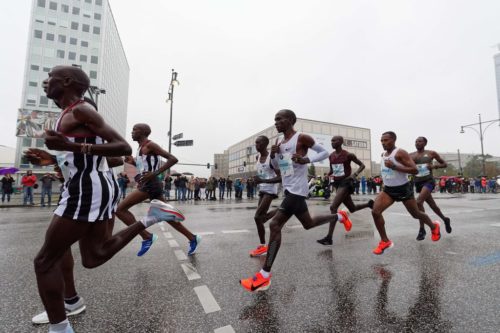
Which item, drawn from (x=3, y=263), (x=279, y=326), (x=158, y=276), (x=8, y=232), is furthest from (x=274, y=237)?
(x=8, y=232)

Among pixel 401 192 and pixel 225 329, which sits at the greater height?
pixel 401 192

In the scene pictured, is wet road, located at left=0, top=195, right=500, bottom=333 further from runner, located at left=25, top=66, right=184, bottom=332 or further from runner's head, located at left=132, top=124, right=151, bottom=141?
runner's head, located at left=132, top=124, right=151, bottom=141

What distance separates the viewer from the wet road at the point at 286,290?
1.95 meters

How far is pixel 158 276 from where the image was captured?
2.99 meters

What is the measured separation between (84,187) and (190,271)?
5.85 ft

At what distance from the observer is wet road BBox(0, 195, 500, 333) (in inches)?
76.7

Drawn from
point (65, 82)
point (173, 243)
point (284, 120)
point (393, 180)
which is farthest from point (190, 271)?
point (393, 180)

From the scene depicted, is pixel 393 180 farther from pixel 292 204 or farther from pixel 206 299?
pixel 206 299

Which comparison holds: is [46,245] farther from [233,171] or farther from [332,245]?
[233,171]

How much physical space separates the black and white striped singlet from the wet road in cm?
84

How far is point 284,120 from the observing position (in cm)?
309

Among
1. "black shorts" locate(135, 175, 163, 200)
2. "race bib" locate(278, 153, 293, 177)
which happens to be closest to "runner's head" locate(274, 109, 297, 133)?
"race bib" locate(278, 153, 293, 177)

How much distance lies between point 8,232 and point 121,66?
77479 mm

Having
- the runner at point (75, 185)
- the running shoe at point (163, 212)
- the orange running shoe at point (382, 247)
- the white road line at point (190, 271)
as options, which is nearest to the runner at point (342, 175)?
the orange running shoe at point (382, 247)
